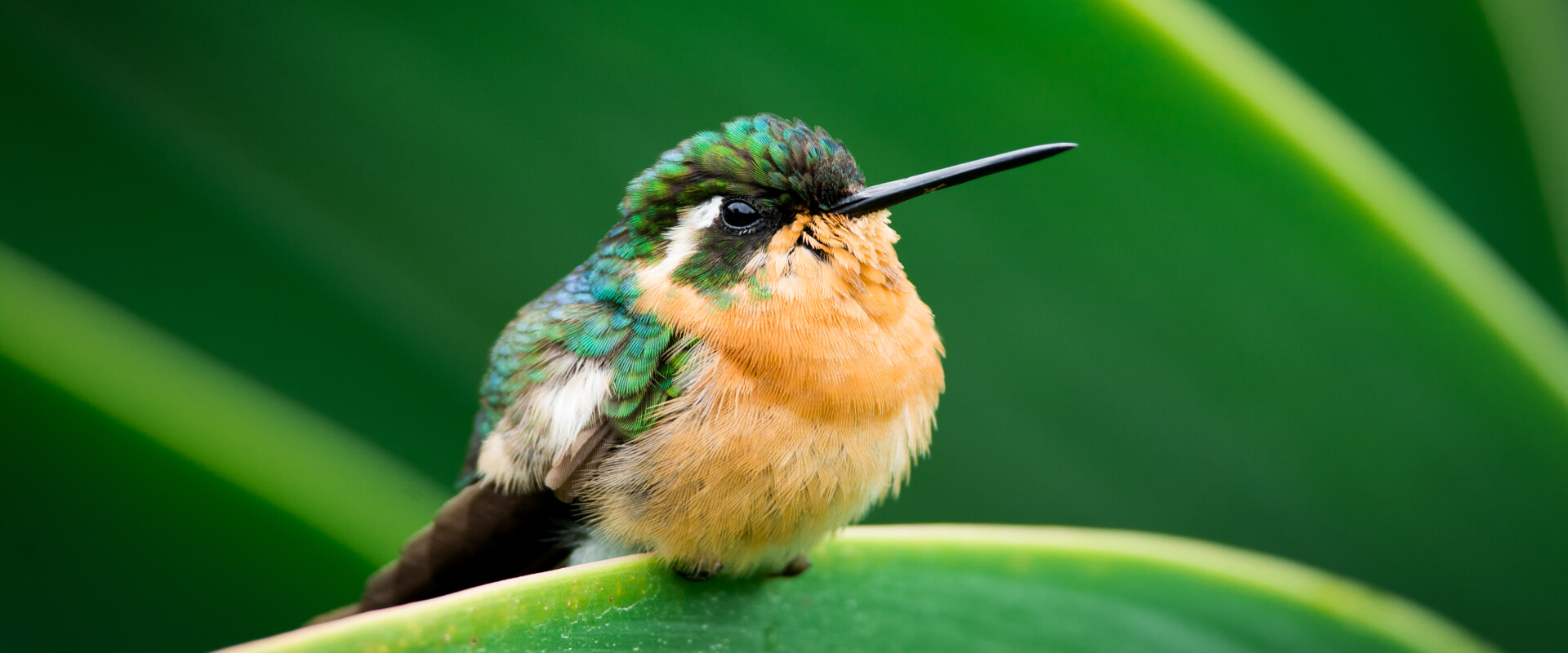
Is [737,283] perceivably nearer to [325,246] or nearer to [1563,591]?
[325,246]

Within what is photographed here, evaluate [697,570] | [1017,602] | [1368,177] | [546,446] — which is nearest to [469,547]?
[546,446]

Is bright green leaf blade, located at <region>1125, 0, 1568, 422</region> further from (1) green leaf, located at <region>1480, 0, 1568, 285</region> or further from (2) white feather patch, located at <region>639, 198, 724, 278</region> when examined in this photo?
(1) green leaf, located at <region>1480, 0, 1568, 285</region>

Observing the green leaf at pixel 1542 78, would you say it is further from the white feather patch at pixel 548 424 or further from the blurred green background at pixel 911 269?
the white feather patch at pixel 548 424

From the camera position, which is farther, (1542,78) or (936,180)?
(1542,78)

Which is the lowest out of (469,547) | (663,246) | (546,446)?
(469,547)

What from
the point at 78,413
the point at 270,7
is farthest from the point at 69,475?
the point at 270,7

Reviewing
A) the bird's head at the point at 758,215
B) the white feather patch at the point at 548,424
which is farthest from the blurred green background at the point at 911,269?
the white feather patch at the point at 548,424

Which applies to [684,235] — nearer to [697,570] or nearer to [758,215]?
[758,215]
